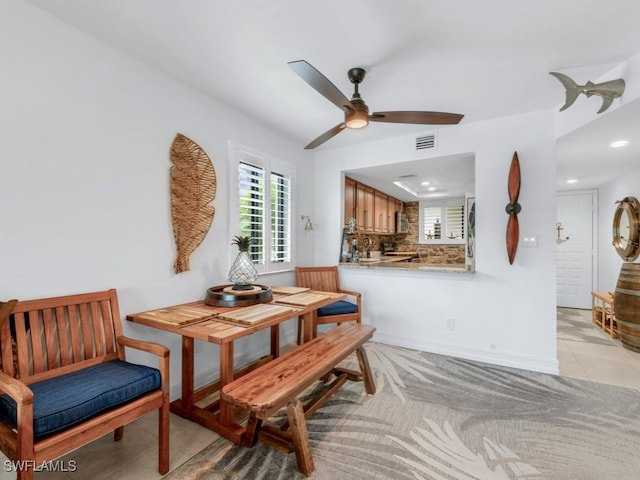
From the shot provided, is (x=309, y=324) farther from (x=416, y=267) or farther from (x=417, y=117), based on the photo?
(x=417, y=117)

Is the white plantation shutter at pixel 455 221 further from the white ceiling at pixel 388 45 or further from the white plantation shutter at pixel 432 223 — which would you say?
the white ceiling at pixel 388 45

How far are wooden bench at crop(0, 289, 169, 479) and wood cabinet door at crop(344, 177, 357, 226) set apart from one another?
3.00 meters

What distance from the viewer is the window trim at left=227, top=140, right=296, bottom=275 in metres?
2.87

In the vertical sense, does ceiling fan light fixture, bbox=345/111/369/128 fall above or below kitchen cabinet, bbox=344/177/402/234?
above

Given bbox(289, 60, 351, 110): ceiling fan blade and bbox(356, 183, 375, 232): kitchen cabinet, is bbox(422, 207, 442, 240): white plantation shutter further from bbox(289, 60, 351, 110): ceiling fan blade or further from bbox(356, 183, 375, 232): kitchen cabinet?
bbox(289, 60, 351, 110): ceiling fan blade

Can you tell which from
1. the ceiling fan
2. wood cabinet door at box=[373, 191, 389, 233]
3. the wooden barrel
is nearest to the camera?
the ceiling fan

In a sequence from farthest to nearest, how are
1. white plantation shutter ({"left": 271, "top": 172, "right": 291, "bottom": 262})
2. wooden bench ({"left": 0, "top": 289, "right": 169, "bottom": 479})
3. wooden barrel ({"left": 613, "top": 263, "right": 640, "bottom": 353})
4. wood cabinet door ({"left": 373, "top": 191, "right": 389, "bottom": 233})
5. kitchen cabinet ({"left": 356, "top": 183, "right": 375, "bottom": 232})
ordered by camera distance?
wood cabinet door ({"left": 373, "top": 191, "right": 389, "bottom": 233}) → kitchen cabinet ({"left": 356, "top": 183, "right": 375, "bottom": 232}) → white plantation shutter ({"left": 271, "top": 172, "right": 291, "bottom": 262}) → wooden barrel ({"left": 613, "top": 263, "right": 640, "bottom": 353}) → wooden bench ({"left": 0, "top": 289, "right": 169, "bottom": 479})

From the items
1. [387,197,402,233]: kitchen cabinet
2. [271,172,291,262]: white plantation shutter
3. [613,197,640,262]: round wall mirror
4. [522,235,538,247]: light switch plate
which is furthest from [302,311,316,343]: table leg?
[613,197,640,262]: round wall mirror

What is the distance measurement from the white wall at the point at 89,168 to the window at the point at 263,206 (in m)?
0.34

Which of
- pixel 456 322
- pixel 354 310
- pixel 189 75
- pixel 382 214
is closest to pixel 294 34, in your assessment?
pixel 189 75

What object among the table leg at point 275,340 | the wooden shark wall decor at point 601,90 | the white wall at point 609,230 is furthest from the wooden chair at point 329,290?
the white wall at point 609,230

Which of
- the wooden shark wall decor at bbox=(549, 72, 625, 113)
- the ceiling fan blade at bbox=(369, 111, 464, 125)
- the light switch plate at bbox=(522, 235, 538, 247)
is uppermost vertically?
the wooden shark wall decor at bbox=(549, 72, 625, 113)

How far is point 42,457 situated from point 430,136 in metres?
3.76

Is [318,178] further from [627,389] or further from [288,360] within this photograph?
[627,389]
